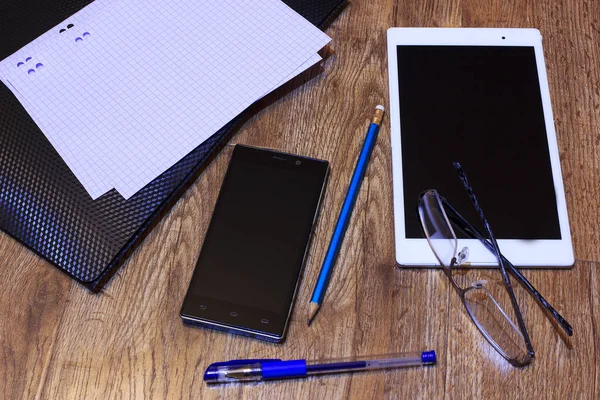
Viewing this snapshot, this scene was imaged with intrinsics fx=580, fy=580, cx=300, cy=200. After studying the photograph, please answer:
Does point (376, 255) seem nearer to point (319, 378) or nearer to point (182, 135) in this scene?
point (319, 378)

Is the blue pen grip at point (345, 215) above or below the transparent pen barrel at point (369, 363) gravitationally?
above

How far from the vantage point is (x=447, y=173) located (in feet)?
2.20

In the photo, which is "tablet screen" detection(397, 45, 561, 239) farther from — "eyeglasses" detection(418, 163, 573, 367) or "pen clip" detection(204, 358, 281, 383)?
"pen clip" detection(204, 358, 281, 383)

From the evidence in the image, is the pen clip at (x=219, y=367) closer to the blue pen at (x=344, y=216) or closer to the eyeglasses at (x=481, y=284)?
the blue pen at (x=344, y=216)

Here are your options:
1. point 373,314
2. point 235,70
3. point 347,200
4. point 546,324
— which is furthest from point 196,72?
point 546,324

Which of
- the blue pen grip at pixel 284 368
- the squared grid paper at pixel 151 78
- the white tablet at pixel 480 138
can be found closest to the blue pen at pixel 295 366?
the blue pen grip at pixel 284 368

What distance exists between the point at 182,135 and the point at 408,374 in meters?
0.37

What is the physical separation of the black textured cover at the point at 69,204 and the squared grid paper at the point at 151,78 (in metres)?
0.01

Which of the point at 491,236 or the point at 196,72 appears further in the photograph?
the point at 196,72

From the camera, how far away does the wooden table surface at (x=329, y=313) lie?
0.60 metres

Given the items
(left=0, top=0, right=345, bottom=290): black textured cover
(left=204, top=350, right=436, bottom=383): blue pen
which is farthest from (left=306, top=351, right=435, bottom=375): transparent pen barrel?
(left=0, top=0, right=345, bottom=290): black textured cover

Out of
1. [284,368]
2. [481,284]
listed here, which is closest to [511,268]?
[481,284]

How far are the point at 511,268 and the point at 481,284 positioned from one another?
0.12 feet

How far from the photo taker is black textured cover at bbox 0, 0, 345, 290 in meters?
0.64
